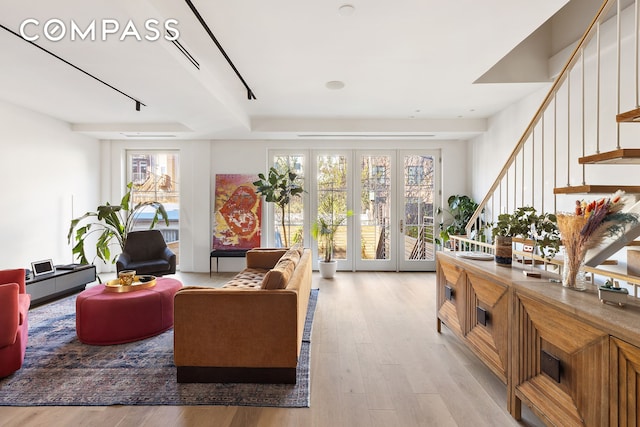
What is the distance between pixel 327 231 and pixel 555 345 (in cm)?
431

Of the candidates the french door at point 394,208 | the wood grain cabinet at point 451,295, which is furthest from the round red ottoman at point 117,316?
the french door at point 394,208

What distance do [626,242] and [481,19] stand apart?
1.94m

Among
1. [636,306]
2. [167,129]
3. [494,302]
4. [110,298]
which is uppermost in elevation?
[167,129]

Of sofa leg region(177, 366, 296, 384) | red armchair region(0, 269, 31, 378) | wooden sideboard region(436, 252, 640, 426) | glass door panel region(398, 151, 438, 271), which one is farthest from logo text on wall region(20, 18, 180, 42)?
glass door panel region(398, 151, 438, 271)

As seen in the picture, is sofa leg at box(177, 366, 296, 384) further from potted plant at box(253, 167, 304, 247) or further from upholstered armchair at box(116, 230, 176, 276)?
potted plant at box(253, 167, 304, 247)

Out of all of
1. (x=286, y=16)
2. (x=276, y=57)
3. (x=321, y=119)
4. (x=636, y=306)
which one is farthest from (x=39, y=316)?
(x=636, y=306)

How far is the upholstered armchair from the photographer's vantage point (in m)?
4.68

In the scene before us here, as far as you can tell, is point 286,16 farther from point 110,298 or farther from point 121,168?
point 121,168

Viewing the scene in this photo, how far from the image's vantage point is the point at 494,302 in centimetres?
221

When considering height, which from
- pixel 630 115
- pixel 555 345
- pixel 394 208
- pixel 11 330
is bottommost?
pixel 11 330

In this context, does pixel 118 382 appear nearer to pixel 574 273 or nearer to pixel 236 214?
pixel 574 273

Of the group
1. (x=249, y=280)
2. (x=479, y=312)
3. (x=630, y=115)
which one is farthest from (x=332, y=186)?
(x=630, y=115)

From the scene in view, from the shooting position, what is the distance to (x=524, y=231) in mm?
2309

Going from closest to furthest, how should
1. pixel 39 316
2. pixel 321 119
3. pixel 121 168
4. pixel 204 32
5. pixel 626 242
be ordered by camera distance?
pixel 626 242 → pixel 204 32 → pixel 39 316 → pixel 321 119 → pixel 121 168
